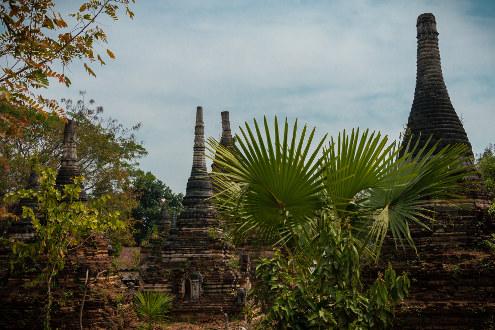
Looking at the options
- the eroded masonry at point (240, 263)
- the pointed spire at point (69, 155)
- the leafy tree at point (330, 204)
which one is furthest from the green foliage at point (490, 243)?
the pointed spire at point (69, 155)

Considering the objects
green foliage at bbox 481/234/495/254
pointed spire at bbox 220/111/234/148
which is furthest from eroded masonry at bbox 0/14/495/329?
pointed spire at bbox 220/111/234/148

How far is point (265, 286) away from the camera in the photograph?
648 cm

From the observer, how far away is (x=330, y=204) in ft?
19.0

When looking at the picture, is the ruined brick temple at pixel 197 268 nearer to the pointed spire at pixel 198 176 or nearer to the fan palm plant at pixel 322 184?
the pointed spire at pixel 198 176

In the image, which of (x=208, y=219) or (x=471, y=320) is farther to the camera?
(x=208, y=219)

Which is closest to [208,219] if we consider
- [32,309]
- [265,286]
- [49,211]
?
[32,309]

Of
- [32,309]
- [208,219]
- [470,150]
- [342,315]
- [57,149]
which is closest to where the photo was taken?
[342,315]

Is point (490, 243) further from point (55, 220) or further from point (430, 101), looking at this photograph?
point (55, 220)

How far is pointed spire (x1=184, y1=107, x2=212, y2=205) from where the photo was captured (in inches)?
758

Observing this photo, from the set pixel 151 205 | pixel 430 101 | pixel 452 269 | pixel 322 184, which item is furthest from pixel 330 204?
pixel 151 205

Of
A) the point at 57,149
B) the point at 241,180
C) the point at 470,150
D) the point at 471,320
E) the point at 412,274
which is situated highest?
the point at 57,149

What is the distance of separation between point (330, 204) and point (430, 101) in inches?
257

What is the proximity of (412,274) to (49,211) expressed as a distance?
241 inches

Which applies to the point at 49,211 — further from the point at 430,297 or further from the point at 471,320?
the point at 471,320
